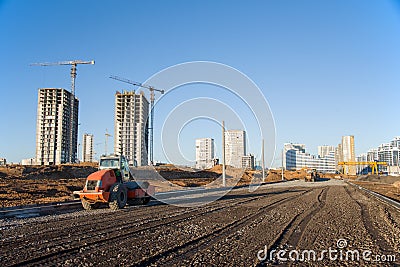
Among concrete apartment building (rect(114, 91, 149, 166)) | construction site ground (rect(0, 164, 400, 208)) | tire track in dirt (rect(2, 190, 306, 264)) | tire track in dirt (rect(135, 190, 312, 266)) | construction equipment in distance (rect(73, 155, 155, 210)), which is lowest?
construction site ground (rect(0, 164, 400, 208))

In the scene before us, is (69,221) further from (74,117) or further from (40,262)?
(74,117)

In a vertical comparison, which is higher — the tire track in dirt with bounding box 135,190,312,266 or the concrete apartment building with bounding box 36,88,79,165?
the concrete apartment building with bounding box 36,88,79,165

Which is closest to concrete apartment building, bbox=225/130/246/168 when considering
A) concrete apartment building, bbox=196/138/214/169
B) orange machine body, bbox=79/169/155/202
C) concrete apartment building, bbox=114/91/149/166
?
concrete apartment building, bbox=196/138/214/169

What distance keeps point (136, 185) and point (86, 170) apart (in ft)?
→ 132

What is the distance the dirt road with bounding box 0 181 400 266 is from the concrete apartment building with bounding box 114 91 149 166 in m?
60.9

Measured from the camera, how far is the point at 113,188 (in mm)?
15102

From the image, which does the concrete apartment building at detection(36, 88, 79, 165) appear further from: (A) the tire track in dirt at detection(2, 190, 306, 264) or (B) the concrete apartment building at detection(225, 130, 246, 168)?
(A) the tire track in dirt at detection(2, 190, 306, 264)

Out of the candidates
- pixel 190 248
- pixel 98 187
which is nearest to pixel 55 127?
pixel 98 187

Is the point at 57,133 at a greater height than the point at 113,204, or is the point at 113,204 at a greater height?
the point at 57,133

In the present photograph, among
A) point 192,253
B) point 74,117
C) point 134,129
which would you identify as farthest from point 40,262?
point 74,117

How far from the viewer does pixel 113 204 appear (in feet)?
50.1

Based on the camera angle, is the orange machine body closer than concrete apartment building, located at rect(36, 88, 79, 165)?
Yes

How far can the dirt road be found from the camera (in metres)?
6.84

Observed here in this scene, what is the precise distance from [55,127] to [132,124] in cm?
1897
